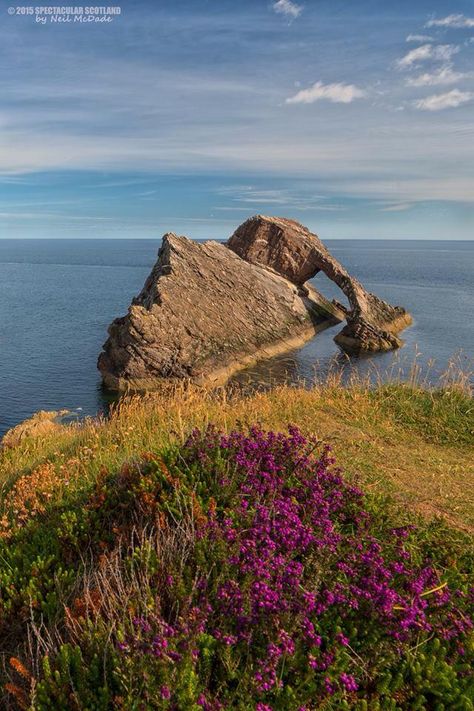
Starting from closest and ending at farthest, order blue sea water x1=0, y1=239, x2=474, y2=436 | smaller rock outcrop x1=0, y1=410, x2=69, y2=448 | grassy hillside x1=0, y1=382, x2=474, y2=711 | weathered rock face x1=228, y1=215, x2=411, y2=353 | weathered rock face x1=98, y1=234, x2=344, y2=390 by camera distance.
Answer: grassy hillside x1=0, y1=382, x2=474, y2=711, smaller rock outcrop x1=0, y1=410, x2=69, y2=448, blue sea water x1=0, y1=239, x2=474, y2=436, weathered rock face x1=98, y1=234, x2=344, y2=390, weathered rock face x1=228, y1=215, x2=411, y2=353

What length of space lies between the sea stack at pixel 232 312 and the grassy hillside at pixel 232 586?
25.4 m

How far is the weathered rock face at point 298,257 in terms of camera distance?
49.9 m

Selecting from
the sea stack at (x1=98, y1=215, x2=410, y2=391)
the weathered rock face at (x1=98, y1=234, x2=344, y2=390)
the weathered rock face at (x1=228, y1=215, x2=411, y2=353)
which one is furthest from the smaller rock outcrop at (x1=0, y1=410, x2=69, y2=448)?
the weathered rock face at (x1=228, y1=215, x2=411, y2=353)

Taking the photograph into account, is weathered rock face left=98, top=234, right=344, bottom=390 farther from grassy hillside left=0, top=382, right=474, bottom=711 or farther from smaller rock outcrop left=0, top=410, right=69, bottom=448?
grassy hillside left=0, top=382, right=474, bottom=711

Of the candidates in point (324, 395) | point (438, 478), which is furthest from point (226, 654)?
point (324, 395)

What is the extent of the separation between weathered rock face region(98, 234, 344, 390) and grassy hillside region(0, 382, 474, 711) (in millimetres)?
25051

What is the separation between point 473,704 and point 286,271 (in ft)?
169

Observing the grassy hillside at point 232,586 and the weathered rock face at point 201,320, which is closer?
the grassy hillside at point 232,586

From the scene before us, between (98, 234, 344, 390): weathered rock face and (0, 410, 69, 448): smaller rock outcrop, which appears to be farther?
(98, 234, 344, 390): weathered rock face

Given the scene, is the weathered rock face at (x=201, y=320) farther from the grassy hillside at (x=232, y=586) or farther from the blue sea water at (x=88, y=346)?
the grassy hillside at (x=232, y=586)

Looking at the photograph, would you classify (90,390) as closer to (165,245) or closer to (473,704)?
(165,245)

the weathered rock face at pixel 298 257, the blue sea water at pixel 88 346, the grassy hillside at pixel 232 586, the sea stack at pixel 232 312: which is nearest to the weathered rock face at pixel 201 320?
the sea stack at pixel 232 312

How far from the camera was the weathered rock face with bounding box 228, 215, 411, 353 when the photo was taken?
4991 centimetres

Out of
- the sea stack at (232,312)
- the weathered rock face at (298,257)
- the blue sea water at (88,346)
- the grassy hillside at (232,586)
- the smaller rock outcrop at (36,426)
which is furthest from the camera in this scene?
the weathered rock face at (298,257)
